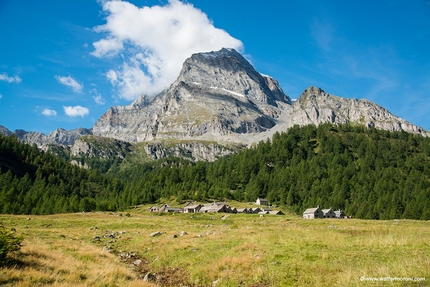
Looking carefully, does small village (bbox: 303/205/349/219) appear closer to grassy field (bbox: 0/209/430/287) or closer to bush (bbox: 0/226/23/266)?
grassy field (bbox: 0/209/430/287)

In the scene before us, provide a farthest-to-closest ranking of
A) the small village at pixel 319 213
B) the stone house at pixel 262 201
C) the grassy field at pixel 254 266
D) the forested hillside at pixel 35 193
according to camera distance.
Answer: the stone house at pixel 262 201 < the forested hillside at pixel 35 193 < the small village at pixel 319 213 < the grassy field at pixel 254 266

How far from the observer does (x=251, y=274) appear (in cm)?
1595

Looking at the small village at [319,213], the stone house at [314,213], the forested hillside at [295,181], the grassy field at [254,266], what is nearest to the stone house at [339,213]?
the small village at [319,213]

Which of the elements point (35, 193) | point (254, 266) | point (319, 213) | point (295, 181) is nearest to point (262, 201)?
point (295, 181)

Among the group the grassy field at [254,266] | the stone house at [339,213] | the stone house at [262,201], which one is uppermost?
the grassy field at [254,266]

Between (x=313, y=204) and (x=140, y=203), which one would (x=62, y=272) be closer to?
(x=313, y=204)

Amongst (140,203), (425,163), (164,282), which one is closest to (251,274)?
(164,282)

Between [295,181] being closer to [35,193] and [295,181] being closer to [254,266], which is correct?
[35,193]

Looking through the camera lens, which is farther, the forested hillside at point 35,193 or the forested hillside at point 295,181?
the forested hillside at point 295,181

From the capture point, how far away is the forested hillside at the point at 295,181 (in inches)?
4483

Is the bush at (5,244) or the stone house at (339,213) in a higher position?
the bush at (5,244)

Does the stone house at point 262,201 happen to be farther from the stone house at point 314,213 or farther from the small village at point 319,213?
the stone house at point 314,213

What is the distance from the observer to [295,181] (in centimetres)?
14838

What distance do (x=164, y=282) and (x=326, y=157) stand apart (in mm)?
164436
